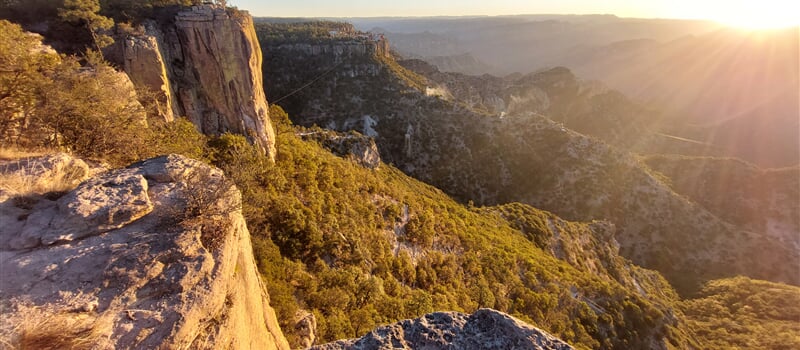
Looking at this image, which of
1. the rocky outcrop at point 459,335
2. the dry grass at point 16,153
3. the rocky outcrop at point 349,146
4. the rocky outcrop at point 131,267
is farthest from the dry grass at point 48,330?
the rocky outcrop at point 349,146

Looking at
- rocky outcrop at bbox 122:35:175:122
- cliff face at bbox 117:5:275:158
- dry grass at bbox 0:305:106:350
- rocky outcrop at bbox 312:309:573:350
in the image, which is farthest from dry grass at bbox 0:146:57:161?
cliff face at bbox 117:5:275:158

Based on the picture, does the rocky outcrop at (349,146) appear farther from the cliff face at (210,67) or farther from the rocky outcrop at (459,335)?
the rocky outcrop at (459,335)

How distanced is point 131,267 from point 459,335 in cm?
467

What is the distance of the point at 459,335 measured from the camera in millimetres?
4977

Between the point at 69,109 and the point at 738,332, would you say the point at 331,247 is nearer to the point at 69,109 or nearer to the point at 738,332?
the point at 69,109

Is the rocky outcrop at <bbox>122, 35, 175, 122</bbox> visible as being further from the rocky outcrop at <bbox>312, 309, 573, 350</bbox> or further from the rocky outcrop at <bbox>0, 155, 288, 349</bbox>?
the rocky outcrop at <bbox>312, 309, 573, 350</bbox>

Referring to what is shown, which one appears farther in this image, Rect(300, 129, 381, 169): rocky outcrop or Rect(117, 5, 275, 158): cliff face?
Rect(300, 129, 381, 169): rocky outcrop

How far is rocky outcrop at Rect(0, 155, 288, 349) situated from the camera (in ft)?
12.0

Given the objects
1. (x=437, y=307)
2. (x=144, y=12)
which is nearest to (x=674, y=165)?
(x=437, y=307)

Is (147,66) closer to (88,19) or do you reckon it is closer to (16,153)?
(88,19)

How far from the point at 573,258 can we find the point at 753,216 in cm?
5931

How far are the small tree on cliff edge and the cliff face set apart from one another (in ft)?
5.19

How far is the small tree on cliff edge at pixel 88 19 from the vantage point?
45.5ft

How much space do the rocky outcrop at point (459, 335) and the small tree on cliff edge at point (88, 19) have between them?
16718 millimetres
